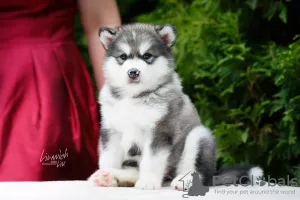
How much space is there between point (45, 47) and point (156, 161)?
863mm

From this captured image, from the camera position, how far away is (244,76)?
323 cm

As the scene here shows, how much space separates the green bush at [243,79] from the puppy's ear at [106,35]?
144 centimetres

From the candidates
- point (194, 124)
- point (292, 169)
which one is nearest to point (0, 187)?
point (194, 124)

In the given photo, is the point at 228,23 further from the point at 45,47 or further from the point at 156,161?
the point at 156,161

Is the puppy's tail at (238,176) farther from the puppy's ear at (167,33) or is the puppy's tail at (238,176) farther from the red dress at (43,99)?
the red dress at (43,99)

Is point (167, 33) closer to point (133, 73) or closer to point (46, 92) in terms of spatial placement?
point (133, 73)

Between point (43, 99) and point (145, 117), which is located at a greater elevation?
point (43, 99)

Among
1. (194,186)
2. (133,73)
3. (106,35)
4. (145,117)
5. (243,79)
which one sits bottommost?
(194,186)

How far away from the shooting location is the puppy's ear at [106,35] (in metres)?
1.68

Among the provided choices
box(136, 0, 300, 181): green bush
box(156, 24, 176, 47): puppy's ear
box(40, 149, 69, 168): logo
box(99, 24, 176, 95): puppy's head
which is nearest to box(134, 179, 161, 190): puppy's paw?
box(99, 24, 176, 95): puppy's head

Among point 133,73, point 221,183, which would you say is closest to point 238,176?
point 221,183

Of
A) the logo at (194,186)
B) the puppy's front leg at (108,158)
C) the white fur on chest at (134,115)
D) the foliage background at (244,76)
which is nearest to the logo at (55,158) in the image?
the puppy's front leg at (108,158)

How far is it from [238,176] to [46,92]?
2.61 feet

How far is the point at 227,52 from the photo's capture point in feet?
10.8
